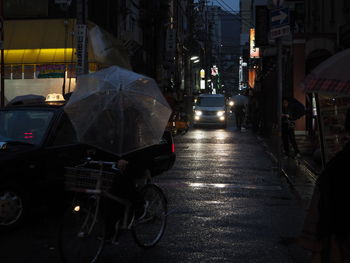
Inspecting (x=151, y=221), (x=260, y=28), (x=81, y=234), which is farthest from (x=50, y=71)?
(x=81, y=234)

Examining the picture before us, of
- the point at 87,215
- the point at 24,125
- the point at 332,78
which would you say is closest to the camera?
the point at 332,78

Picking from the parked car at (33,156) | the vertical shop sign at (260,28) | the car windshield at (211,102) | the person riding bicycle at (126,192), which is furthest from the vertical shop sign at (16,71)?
the person riding bicycle at (126,192)

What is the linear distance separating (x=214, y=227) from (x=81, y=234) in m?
2.58

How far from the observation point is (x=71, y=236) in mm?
5688

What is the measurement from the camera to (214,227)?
7.80 metres

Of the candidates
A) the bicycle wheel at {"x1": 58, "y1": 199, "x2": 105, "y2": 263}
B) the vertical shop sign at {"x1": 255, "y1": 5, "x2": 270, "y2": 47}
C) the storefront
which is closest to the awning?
the storefront

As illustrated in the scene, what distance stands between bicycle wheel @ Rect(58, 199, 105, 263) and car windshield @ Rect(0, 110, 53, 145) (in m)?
2.50

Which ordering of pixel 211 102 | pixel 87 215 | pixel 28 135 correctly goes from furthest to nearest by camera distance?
1. pixel 211 102
2. pixel 28 135
3. pixel 87 215

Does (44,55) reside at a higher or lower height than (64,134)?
higher

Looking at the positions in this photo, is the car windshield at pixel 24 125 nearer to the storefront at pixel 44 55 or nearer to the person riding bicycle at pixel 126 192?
the person riding bicycle at pixel 126 192

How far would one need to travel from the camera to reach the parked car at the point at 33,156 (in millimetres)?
7293

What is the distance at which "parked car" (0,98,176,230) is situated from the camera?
7.29m

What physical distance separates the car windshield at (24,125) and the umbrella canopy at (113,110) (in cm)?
185

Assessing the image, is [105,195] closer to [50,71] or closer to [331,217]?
[331,217]
